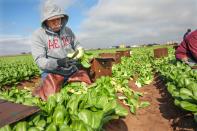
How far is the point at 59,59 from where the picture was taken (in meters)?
5.22

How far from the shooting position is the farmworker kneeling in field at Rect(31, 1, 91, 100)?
5.21 metres

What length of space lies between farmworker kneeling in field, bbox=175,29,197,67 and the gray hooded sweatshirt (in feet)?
8.46

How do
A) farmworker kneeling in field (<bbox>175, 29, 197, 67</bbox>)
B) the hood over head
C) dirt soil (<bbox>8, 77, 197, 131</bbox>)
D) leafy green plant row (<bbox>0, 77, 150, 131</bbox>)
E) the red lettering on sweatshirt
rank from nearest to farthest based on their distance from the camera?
leafy green plant row (<bbox>0, 77, 150, 131</bbox>) → dirt soil (<bbox>8, 77, 197, 131</bbox>) → the hood over head → the red lettering on sweatshirt → farmworker kneeling in field (<bbox>175, 29, 197, 67</bbox>)

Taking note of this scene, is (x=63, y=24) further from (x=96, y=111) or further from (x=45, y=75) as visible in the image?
(x=96, y=111)

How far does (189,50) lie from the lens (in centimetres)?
713

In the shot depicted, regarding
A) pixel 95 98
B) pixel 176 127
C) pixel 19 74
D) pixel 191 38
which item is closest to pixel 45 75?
pixel 95 98

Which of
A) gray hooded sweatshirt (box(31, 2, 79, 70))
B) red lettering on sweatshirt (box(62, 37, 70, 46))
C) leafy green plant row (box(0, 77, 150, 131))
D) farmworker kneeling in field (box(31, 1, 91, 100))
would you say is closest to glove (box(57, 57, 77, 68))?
farmworker kneeling in field (box(31, 1, 91, 100))

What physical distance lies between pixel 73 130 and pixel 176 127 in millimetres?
1928

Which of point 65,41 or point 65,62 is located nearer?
point 65,62

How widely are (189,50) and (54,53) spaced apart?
10.2 ft

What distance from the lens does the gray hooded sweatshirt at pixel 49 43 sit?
515 cm

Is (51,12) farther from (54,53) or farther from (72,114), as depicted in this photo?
(72,114)

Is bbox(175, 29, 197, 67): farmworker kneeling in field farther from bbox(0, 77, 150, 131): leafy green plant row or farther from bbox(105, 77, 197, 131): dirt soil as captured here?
bbox(0, 77, 150, 131): leafy green plant row

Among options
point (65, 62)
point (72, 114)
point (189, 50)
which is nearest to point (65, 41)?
point (65, 62)
